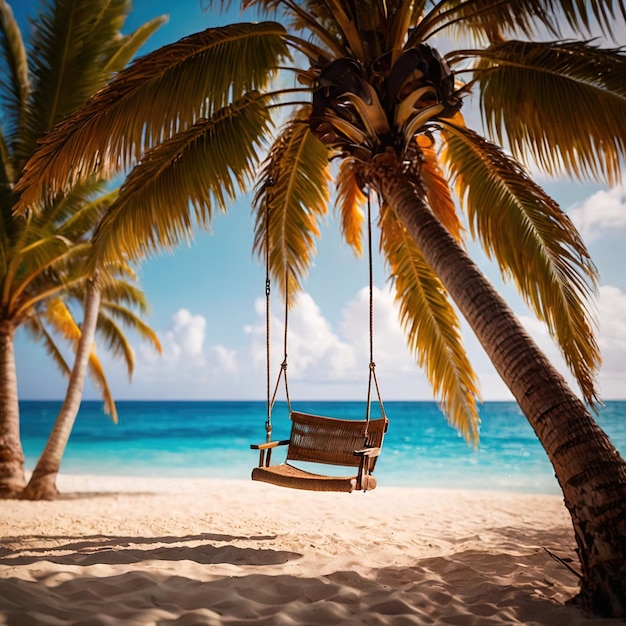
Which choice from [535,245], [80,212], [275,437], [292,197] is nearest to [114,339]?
[80,212]

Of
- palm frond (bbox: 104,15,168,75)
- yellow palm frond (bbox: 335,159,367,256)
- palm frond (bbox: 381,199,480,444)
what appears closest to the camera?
palm frond (bbox: 381,199,480,444)

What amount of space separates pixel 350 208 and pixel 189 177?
2.54 metres

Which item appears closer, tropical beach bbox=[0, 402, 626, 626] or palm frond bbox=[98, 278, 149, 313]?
tropical beach bbox=[0, 402, 626, 626]

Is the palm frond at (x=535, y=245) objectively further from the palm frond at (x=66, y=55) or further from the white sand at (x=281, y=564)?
the palm frond at (x=66, y=55)

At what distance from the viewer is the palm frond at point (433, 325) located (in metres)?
5.63

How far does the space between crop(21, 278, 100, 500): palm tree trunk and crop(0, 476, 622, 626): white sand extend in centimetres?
38

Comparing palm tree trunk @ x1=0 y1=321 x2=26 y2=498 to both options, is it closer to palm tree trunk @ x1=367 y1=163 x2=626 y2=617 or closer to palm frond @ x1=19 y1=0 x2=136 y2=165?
palm frond @ x1=19 y1=0 x2=136 y2=165

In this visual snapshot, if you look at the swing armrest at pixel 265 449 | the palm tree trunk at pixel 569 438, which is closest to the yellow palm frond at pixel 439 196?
the palm tree trunk at pixel 569 438

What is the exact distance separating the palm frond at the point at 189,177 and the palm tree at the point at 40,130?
3149 millimetres

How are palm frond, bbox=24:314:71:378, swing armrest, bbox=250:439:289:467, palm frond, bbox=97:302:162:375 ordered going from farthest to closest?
palm frond, bbox=24:314:71:378
palm frond, bbox=97:302:162:375
swing armrest, bbox=250:439:289:467

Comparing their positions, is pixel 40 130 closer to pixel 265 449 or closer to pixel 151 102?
pixel 151 102

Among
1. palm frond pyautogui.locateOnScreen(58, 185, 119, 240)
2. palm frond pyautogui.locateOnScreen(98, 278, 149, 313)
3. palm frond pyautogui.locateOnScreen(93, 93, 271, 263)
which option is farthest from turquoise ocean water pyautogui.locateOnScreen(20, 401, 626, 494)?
palm frond pyautogui.locateOnScreen(93, 93, 271, 263)

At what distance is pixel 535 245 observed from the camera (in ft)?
13.4

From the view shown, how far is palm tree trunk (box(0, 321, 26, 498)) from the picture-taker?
751cm
